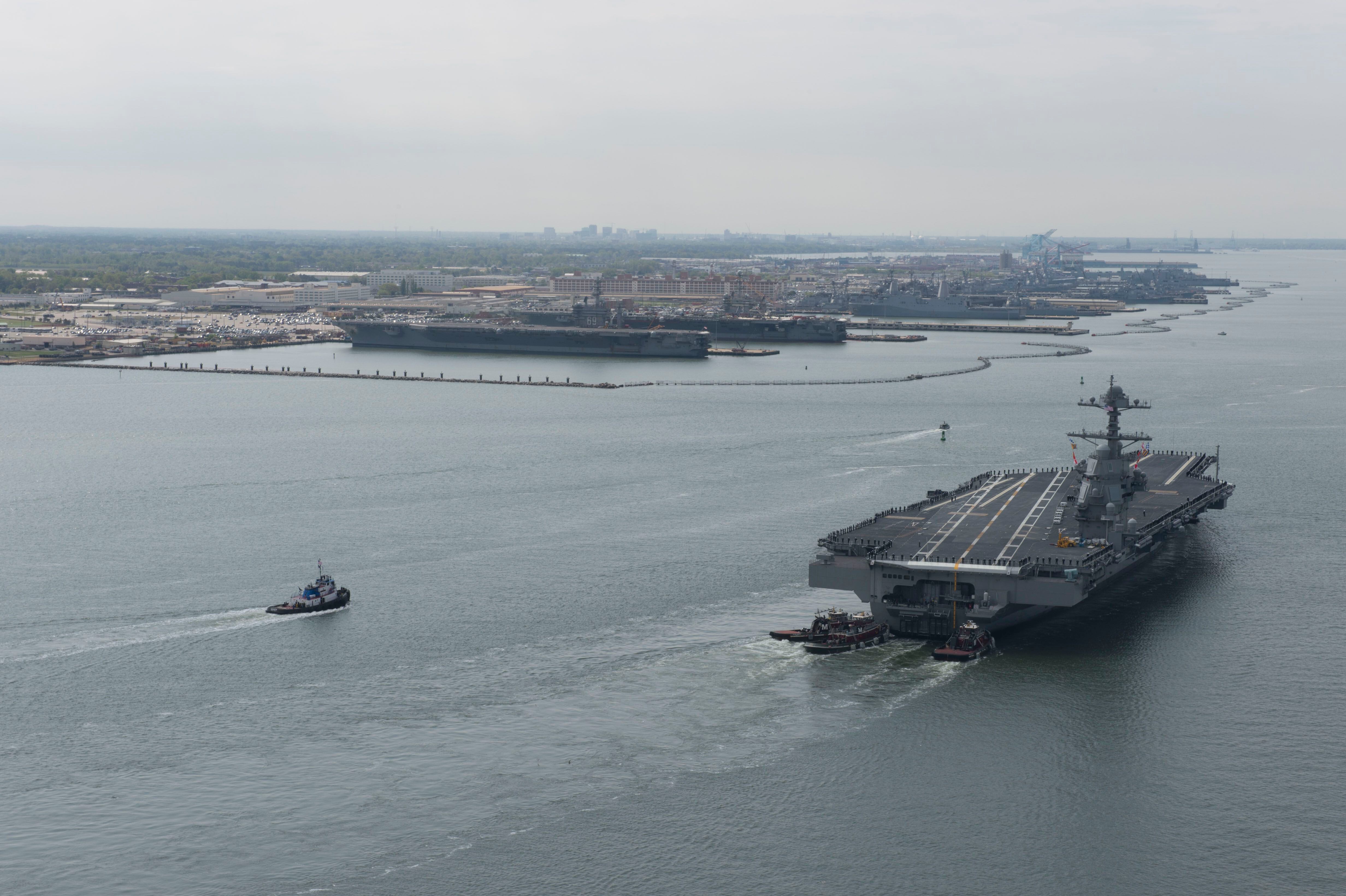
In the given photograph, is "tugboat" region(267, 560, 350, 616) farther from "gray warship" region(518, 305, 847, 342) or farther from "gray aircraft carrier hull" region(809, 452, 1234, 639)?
"gray warship" region(518, 305, 847, 342)

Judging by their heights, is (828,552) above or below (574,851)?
above

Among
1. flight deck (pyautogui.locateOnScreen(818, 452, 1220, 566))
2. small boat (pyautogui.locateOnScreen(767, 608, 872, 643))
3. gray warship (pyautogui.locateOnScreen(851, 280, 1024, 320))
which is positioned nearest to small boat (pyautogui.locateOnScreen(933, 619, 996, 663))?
flight deck (pyautogui.locateOnScreen(818, 452, 1220, 566))

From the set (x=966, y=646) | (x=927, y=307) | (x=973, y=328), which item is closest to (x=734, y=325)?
(x=973, y=328)

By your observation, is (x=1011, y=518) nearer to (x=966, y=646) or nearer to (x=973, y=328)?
(x=966, y=646)

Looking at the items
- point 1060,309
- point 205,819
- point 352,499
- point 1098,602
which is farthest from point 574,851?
point 1060,309

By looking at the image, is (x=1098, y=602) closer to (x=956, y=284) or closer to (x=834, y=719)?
(x=834, y=719)
